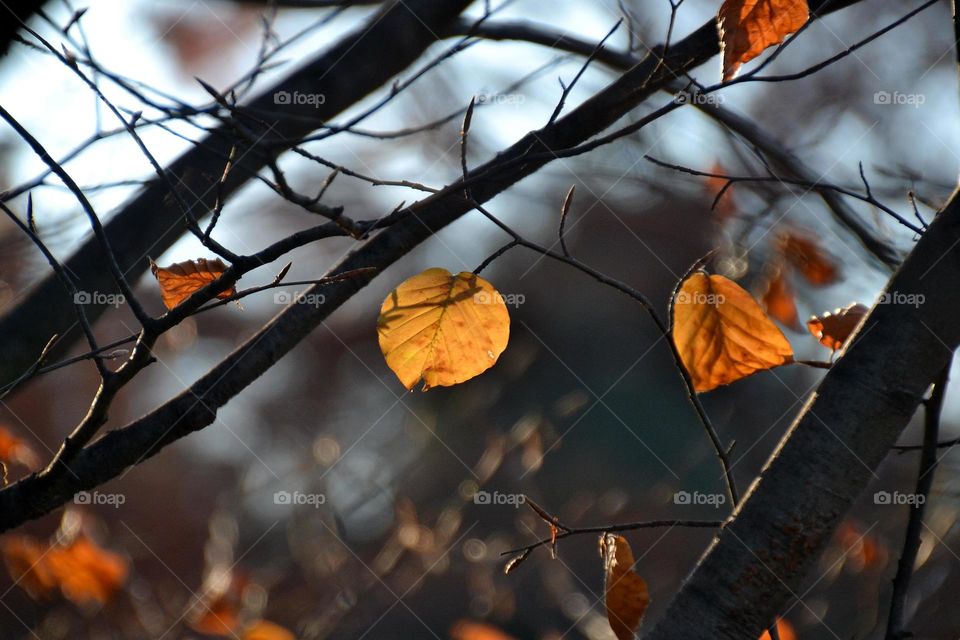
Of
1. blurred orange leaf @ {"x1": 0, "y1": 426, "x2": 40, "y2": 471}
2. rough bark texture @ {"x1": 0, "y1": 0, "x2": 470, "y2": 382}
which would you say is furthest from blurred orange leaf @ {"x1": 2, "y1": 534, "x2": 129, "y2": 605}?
rough bark texture @ {"x1": 0, "y1": 0, "x2": 470, "y2": 382}

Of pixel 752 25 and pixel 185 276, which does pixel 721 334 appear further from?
pixel 185 276

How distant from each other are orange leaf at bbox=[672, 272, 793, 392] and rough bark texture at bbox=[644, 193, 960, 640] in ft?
0.32

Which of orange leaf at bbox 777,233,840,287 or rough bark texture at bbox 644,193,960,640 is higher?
orange leaf at bbox 777,233,840,287

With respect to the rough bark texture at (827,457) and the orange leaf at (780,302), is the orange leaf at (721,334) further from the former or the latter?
the orange leaf at (780,302)

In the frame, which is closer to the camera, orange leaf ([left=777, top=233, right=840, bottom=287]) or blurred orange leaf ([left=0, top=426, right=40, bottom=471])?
orange leaf ([left=777, top=233, right=840, bottom=287])

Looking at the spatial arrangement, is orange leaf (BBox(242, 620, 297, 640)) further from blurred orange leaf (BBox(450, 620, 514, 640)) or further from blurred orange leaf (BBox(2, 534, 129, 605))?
blurred orange leaf (BBox(450, 620, 514, 640))

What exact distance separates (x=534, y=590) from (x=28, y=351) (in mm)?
3490

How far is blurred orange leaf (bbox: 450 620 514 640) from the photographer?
330cm

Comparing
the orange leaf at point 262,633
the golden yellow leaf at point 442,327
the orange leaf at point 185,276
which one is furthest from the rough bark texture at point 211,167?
the orange leaf at point 262,633

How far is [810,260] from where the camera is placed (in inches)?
69.2

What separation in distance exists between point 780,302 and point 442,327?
1.13 m

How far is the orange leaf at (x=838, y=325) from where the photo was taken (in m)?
1.12

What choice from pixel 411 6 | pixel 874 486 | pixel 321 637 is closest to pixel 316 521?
pixel 321 637

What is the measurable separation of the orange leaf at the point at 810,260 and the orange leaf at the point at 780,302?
2.4 inches
